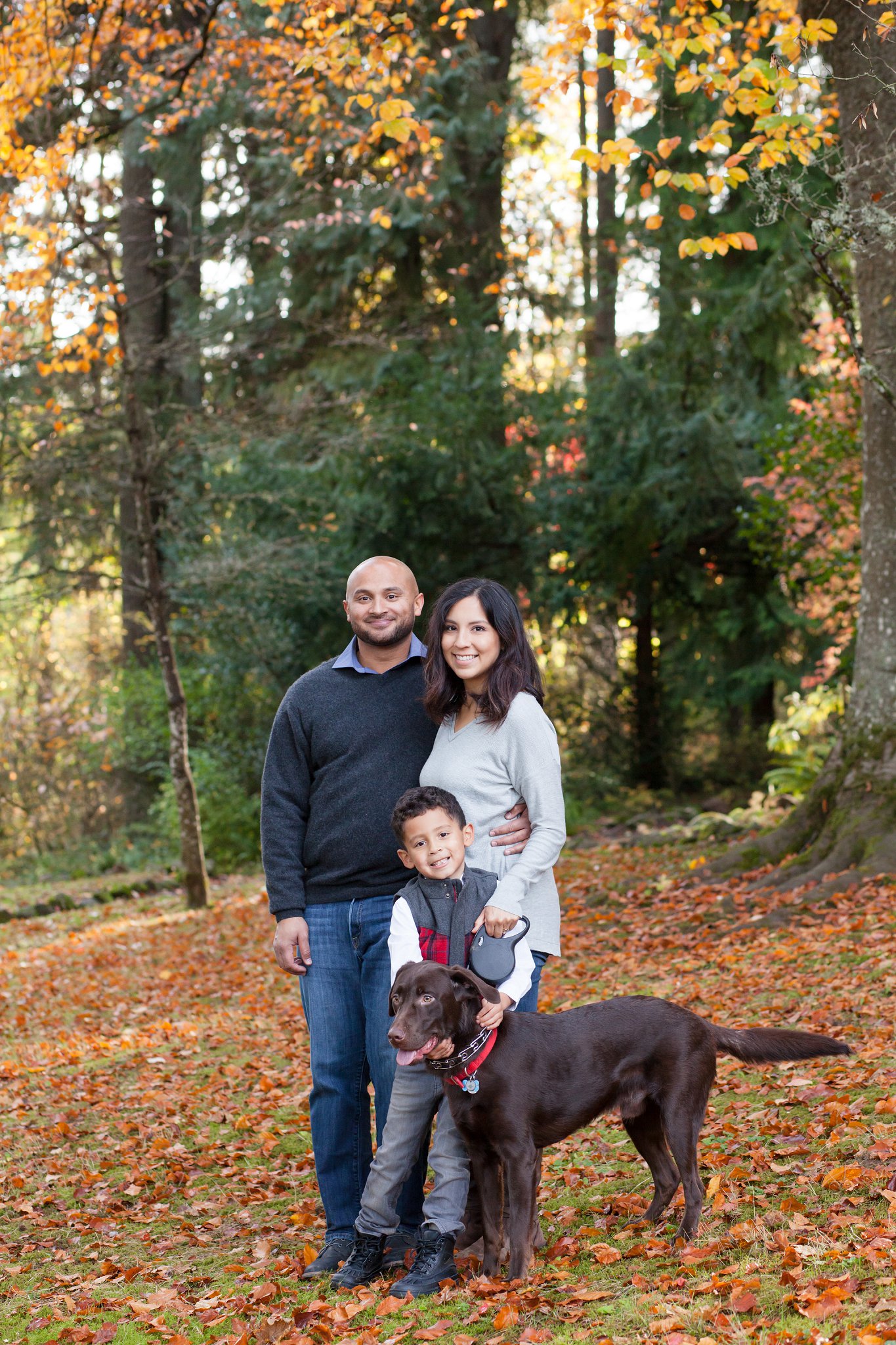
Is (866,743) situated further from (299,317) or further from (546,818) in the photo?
(299,317)

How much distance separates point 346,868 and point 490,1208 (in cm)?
115

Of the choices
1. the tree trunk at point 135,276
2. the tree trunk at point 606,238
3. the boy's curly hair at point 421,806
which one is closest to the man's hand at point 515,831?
the boy's curly hair at point 421,806

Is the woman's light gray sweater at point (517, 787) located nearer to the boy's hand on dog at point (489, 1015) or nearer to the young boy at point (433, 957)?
the young boy at point (433, 957)

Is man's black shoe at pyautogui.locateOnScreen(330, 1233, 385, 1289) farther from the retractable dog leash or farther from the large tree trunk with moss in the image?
the large tree trunk with moss

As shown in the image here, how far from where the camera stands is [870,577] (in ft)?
27.6

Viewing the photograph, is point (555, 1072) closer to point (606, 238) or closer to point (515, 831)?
point (515, 831)

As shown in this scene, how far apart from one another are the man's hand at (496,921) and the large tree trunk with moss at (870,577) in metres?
4.98

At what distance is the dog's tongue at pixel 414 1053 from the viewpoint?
3.35 metres

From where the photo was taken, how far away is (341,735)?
414cm

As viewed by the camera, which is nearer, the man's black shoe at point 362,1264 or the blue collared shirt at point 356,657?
the man's black shoe at point 362,1264

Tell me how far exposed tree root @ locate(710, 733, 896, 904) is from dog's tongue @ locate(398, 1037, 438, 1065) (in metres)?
5.20

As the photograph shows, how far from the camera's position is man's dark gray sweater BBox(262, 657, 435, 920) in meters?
4.09

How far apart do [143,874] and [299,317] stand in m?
7.95

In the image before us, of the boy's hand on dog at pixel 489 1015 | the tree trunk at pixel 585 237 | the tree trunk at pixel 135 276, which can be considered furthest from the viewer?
the tree trunk at pixel 585 237
